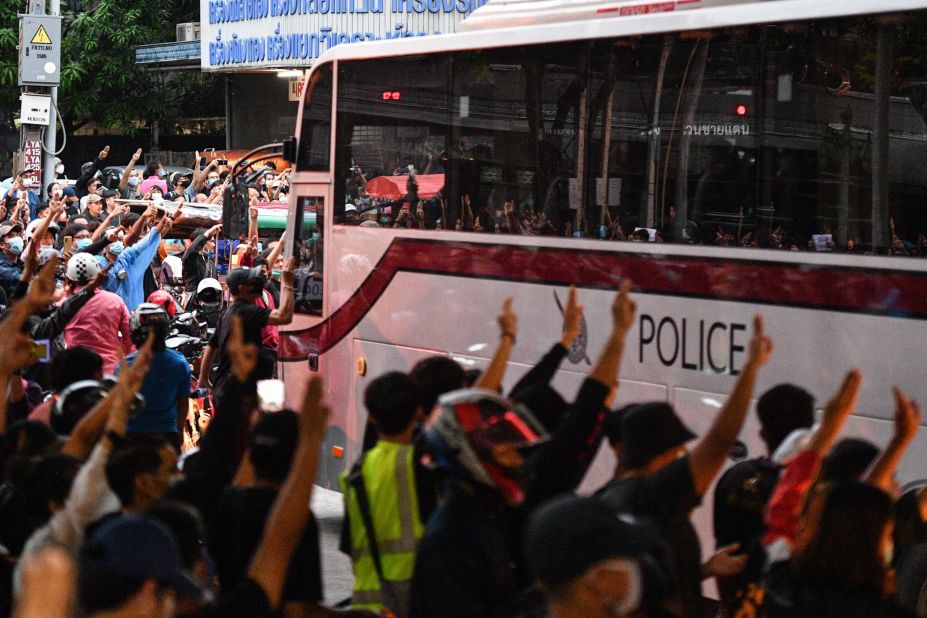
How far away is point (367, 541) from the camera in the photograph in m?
4.65

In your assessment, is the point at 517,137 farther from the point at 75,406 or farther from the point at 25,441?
the point at 25,441

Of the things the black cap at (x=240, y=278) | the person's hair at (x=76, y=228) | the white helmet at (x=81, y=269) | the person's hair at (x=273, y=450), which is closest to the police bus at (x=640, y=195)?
the black cap at (x=240, y=278)

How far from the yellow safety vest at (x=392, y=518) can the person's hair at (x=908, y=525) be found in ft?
7.13

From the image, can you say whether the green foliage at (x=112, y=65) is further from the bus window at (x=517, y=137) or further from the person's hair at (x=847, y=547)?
the person's hair at (x=847, y=547)

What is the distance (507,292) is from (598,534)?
18.2 ft

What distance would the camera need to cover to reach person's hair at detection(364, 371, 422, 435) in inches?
185

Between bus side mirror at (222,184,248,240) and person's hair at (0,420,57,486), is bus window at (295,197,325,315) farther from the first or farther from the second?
person's hair at (0,420,57,486)

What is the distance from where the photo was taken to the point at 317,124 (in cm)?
1008

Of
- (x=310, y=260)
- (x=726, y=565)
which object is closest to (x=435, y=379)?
(x=726, y=565)

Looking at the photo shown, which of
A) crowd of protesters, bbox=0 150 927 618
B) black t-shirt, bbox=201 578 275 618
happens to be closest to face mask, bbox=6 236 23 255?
crowd of protesters, bbox=0 150 927 618

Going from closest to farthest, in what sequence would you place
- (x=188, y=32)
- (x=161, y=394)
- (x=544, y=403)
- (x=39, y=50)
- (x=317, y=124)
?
(x=544, y=403) < (x=161, y=394) < (x=317, y=124) < (x=39, y=50) < (x=188, y=32)

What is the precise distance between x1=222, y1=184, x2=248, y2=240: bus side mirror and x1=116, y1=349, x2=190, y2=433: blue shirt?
2.59 metres

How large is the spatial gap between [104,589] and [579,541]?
0.98 meters

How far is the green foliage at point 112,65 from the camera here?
3697 centimetres
